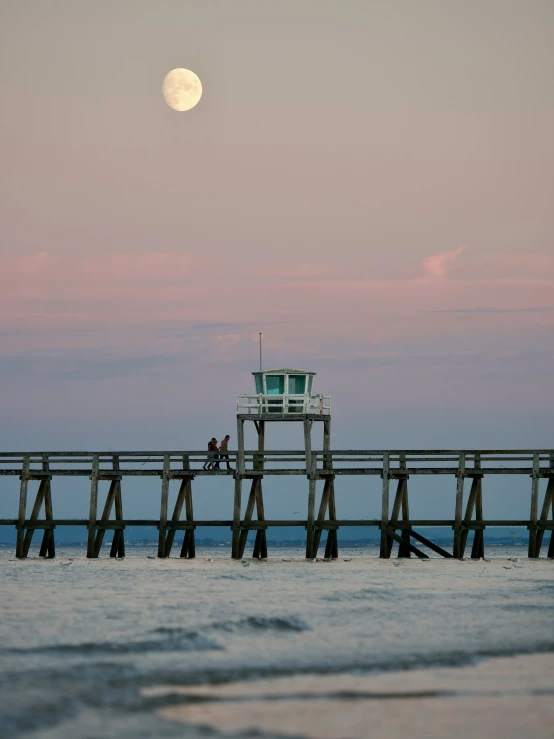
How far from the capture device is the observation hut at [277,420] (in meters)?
34.8

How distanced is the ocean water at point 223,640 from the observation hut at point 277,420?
805cm

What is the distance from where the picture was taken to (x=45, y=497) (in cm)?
3738

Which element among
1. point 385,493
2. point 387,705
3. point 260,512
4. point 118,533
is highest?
point 385,493

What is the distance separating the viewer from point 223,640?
595 inches

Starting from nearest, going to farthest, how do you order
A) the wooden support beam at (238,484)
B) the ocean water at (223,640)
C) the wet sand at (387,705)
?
the wet sand at (387,705) < the ocean water at (223,640) < the wooden support beam at (238,484)

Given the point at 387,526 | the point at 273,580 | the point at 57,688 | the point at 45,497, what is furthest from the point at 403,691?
the point at 45,497

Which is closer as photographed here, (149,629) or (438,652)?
(438,652)

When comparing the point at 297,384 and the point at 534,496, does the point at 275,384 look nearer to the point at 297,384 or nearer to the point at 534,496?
the point at 297,384

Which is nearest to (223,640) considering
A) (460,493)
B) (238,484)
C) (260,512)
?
(460,493)

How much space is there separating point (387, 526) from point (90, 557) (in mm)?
10672

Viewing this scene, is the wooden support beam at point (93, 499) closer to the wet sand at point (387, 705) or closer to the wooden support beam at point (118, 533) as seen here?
the wooden support beam at point (118, 533)

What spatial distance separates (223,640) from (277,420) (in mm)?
21000

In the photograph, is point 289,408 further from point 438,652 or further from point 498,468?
point 438,652

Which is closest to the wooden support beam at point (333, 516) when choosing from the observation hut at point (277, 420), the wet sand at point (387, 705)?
the observation hut at point (277, 420)
